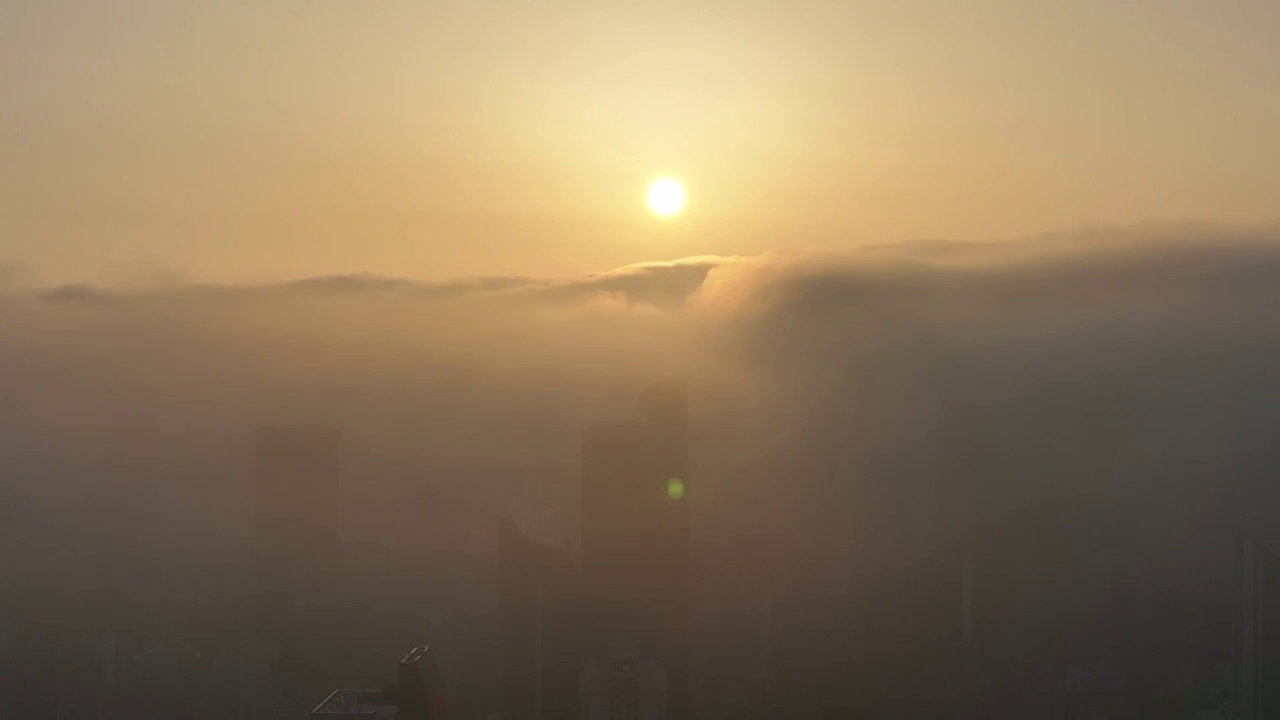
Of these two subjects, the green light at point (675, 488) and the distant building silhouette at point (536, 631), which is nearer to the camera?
the distant building silhouette at point (536, 631)

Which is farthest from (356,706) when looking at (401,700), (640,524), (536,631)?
(640,524)

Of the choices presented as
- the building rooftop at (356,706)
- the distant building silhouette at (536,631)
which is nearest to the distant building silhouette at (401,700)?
the building rooftop at (356,706)

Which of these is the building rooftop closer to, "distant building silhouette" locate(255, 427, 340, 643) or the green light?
"distant building silhouette" locate(255, 427, 340, 643)

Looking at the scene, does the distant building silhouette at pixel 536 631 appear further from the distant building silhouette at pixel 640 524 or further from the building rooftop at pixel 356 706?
the building rooftop at pixel 356 706

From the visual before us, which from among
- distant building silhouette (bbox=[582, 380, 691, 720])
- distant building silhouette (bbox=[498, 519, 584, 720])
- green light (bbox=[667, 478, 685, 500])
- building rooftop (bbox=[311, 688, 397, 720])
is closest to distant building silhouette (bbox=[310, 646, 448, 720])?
building rooftop (bbox=[311, 688, 397, 720])

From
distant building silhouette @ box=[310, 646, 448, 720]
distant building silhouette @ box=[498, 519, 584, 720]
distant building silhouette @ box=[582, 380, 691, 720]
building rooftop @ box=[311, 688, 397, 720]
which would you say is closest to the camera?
building rooftop @ box=[311, 688, 397, 720]
